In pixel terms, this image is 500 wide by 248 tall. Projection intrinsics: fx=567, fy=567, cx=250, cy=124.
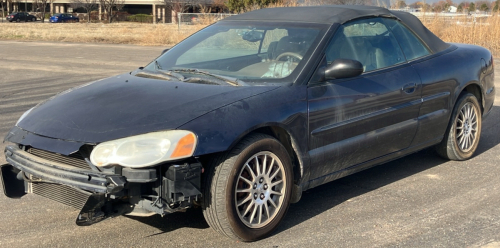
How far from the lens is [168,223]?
4305 millimetres

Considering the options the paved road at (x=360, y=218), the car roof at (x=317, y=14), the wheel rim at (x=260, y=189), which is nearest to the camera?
the wheel rim at (x=260, y=189)

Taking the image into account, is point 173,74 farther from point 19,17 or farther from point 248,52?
point 19,17

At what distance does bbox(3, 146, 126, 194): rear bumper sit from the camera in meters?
3.44

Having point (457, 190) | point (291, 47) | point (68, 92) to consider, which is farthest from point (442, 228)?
point (68, 92)

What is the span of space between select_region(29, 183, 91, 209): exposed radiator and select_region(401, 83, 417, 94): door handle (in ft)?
9.48

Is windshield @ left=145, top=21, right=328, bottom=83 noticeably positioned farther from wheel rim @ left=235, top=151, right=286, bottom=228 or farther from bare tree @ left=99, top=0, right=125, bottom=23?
bare tree @ left=99, top=0, right=125, bottom=23

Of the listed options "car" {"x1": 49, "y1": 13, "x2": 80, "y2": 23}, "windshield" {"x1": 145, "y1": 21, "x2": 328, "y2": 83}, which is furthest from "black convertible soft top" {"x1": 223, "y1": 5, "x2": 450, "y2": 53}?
"car" {"x1": 49, "y1": 13, "x2": 80, "y2": 23}

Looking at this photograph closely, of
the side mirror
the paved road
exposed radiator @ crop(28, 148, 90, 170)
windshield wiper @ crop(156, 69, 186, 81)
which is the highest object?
the side mirror

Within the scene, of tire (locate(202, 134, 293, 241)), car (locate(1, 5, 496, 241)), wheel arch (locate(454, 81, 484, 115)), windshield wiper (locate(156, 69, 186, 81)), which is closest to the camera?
car (locate(1, 5, 496, 241))

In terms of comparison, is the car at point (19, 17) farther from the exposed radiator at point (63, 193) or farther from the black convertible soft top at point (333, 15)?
the exposed radiator at point (63, 193)

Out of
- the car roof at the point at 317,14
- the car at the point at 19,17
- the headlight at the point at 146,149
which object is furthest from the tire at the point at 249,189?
the car at the point at 19,17

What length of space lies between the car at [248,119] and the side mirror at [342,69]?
1 centimetres

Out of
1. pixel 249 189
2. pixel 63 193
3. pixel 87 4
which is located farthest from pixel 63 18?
pixel 249 189

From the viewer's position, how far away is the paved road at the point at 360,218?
3.98 meters
